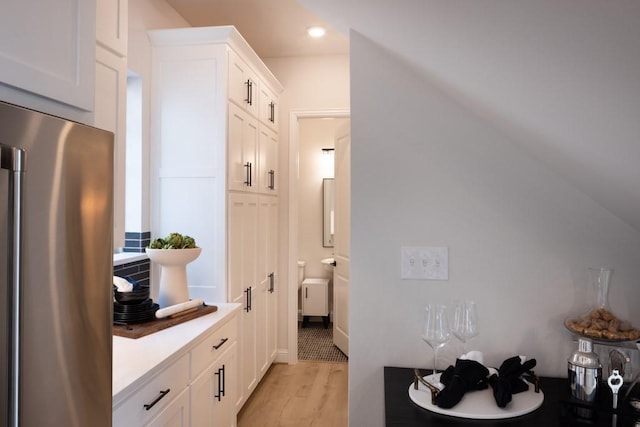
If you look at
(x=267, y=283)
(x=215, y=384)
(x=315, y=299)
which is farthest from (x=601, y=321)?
(x=315, y=299)

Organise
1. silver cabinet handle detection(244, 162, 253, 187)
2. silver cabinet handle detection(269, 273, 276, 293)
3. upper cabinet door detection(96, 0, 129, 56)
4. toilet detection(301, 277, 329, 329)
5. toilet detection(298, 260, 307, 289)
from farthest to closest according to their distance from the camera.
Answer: toilet detection(298, 260, 307, 289)
toilet detection(301, 277, 329, 329)
silver cabinet handle detection(269, 273, 276, 293)
silver cabinet handle detection(244, 162, 253, 187)
upper cabinet door detection(96, 0, 129, 56)

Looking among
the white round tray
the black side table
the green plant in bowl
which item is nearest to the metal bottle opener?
the black side table

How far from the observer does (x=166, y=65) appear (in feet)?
8.74

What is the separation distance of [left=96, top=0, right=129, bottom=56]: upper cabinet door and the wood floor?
232 centimetres

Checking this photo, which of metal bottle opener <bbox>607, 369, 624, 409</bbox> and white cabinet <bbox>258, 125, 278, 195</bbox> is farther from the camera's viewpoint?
white cabinet <bbox>258, 125, 278, 195</bbox>

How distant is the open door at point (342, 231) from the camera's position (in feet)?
12.8

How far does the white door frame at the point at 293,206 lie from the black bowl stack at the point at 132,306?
6.57ft

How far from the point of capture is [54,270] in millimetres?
835

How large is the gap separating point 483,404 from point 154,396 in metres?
1.09

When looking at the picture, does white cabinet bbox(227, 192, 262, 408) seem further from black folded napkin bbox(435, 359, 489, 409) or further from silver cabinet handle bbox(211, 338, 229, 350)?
black folded napkin bbox(435, 359, 489, 409)

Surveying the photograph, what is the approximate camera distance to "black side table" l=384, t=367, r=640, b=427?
3.85 ft

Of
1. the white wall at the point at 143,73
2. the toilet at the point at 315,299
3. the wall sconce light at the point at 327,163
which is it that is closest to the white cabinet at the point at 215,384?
the white wall at the point at 143,73

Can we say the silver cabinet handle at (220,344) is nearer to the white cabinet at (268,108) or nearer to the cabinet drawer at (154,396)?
the cabinet drawer at (154,396)

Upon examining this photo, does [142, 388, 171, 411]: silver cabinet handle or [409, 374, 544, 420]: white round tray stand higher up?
[409, 374, 544, 420]: white round tray
